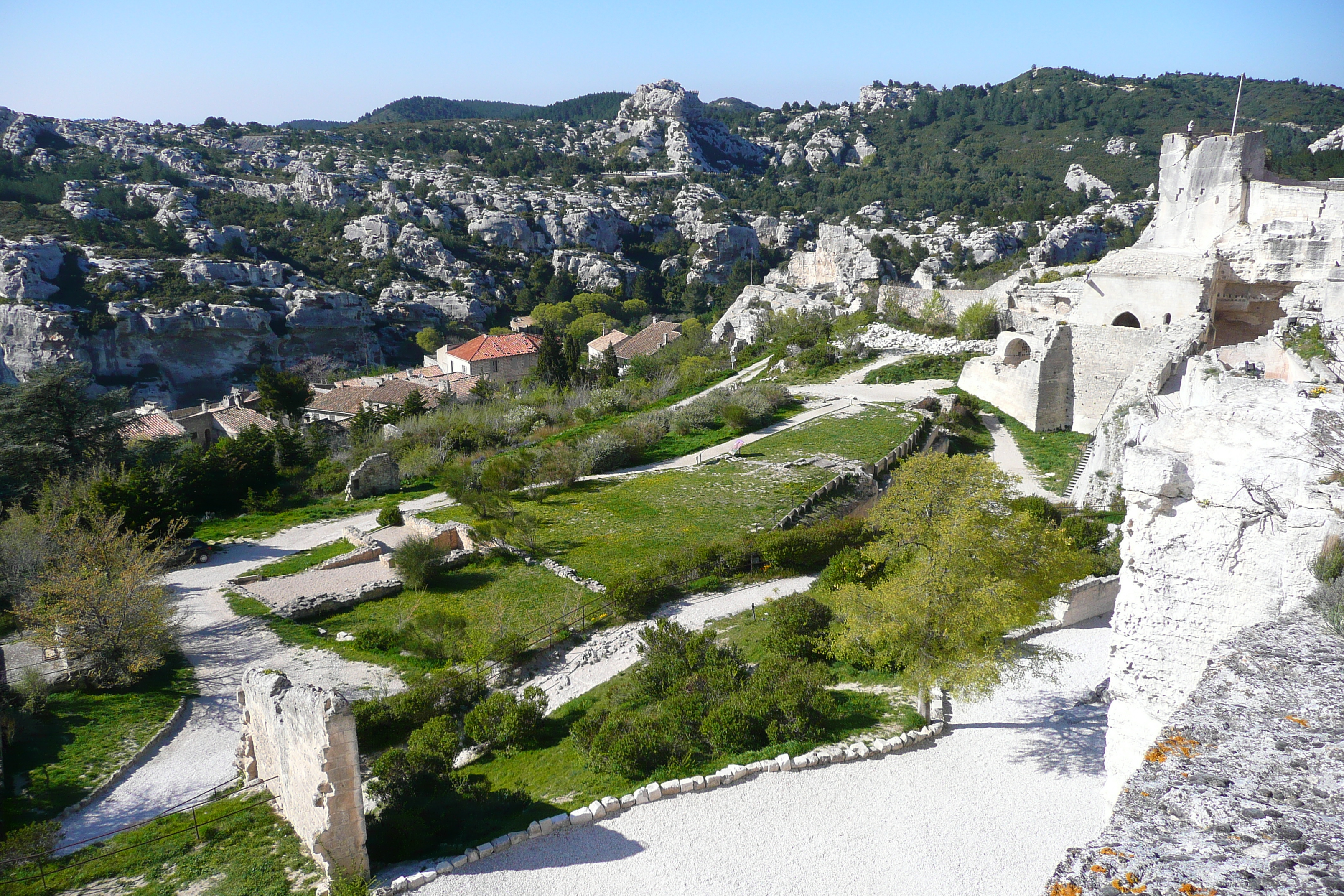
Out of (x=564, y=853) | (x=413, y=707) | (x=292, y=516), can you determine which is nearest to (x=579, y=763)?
(x=564, y=853)

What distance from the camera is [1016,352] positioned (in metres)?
27.3

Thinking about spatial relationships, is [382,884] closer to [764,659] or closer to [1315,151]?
[764,659]

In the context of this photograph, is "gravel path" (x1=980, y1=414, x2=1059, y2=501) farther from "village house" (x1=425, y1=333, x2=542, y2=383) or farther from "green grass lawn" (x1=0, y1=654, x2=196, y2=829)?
"village house" (x1=425, y1=333, x2=542, y2=383)

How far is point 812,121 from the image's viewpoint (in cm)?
12100

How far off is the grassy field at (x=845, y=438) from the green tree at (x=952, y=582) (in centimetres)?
1134

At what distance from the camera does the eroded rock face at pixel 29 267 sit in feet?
174

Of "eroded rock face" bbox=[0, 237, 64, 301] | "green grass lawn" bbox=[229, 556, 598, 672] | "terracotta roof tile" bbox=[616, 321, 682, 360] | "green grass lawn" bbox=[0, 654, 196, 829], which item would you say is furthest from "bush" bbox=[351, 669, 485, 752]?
"eroded rock face" bbox=[0, 237, 64, 301]

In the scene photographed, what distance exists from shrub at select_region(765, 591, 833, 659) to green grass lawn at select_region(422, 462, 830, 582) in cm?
388

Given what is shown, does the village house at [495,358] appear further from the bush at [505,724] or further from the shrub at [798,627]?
the bush at [505,724]

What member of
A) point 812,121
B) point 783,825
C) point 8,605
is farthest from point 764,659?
point 812,121

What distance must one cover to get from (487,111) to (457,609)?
608ft

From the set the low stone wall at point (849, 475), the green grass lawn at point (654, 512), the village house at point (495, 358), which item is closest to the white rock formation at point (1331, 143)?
the low stone wall at point (849, 475)

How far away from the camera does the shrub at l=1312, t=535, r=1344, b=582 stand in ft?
16.2

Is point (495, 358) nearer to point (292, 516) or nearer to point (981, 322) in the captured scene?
point (292, 516)
